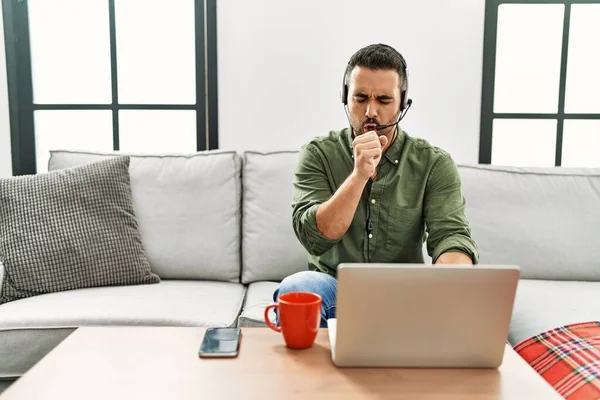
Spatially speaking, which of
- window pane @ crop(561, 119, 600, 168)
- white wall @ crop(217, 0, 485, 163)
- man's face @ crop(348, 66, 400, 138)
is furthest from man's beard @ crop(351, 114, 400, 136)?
window pane @ crop(561, 119, 600, 168)

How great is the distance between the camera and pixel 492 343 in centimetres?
78

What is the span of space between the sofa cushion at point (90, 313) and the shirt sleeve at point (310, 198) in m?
0.33

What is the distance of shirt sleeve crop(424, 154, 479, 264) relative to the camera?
49.1 inches

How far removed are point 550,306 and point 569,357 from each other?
0.35 meters

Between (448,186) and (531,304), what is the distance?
0.43 m

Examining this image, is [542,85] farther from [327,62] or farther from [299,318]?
[299,318]

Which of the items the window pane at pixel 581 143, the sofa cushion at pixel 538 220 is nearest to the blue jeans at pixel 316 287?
the sofa cushion at pixel 538 220

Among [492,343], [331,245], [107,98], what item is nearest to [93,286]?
[331,245]

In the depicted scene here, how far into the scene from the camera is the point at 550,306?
144 cm

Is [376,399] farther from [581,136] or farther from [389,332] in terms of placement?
[581,136]

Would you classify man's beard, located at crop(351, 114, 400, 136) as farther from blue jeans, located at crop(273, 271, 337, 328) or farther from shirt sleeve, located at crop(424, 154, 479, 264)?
blue jeans, located at crop(273, 271, 337, 328)

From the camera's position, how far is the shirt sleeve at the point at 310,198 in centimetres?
127

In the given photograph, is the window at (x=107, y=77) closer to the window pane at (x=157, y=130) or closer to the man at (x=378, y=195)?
the window pane at (x=157, y=130)

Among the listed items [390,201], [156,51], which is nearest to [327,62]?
[156,51]
